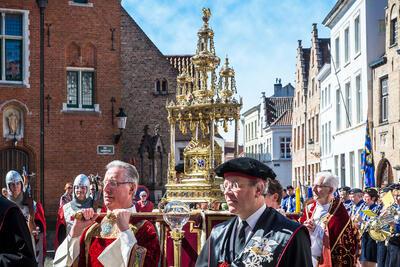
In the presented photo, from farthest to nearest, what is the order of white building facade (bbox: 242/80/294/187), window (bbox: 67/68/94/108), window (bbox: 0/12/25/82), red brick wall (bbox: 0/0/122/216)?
white building facade (bbox: 242/80/294/187), window (bbox: 67/68/94/108), red brick wall (bbox: 0/0/122/216), window (bbox: 0/12/25/82)

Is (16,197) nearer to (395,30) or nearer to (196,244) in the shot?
(196,244)

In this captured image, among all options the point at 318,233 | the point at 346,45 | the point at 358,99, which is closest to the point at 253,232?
the point at 318,233

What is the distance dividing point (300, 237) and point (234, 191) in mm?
485

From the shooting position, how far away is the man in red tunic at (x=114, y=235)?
5461mm

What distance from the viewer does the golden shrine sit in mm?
13227

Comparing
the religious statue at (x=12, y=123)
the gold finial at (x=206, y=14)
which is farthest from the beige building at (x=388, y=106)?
the religious statue at (x=12, y=123)

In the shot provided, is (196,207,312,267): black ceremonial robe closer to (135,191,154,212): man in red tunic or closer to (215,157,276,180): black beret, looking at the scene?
(215,157,276,180): black beret

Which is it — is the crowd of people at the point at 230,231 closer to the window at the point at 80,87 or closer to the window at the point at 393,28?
the window at the point at 80,87

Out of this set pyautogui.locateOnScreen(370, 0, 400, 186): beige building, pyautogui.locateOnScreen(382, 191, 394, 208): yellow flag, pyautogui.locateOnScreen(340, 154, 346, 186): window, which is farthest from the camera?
pyautogui.locateOnScreen(340, 154, 346, 186): window

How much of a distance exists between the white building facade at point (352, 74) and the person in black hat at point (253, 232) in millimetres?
26363

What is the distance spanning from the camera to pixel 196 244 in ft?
28.5

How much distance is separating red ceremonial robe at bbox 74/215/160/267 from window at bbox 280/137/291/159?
2567 inches

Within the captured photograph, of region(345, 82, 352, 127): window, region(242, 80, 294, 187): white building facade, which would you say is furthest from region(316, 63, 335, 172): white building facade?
region(242, 80, 294, 187): white building facade

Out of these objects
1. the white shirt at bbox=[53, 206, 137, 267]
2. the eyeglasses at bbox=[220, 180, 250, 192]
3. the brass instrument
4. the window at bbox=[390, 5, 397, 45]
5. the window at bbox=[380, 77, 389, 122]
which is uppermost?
the window at bbox=[390, 5, 397, 45]
